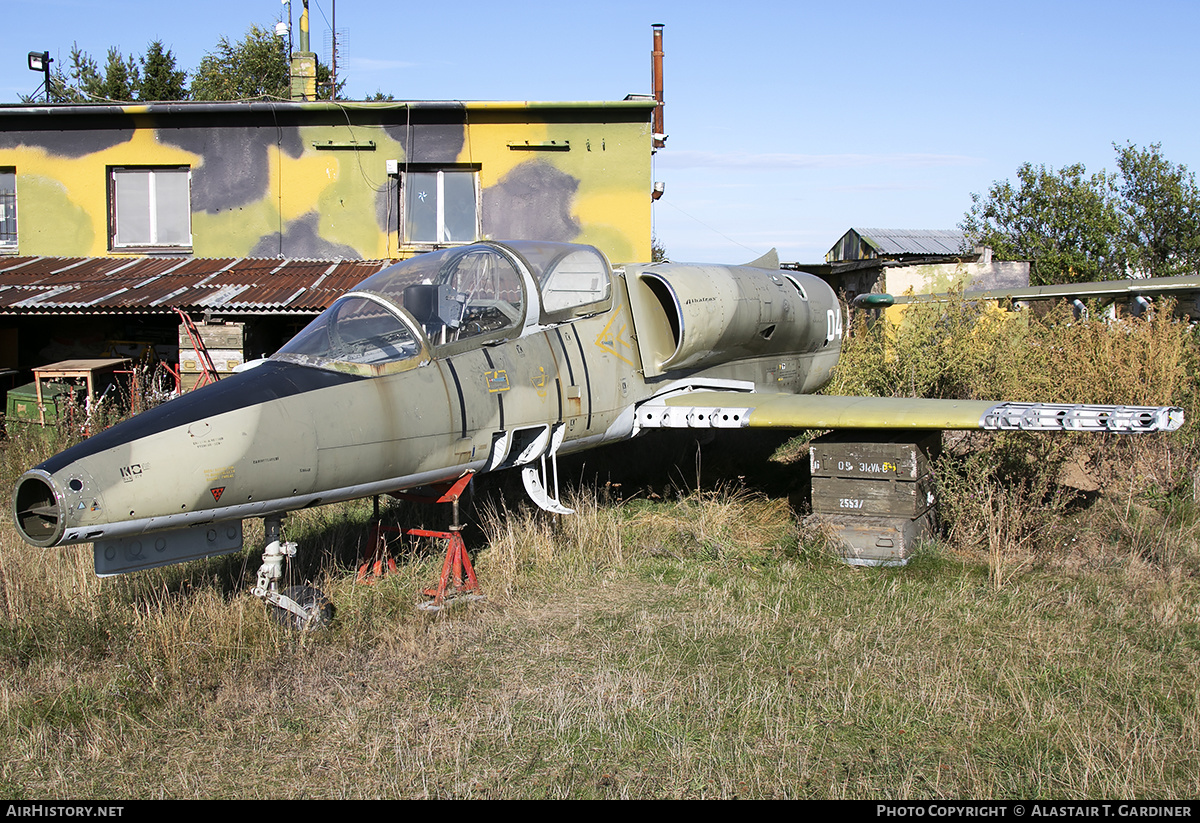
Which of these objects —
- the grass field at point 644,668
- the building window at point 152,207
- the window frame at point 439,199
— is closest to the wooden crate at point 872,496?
the grass field at point 644,668

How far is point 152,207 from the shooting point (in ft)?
49.2

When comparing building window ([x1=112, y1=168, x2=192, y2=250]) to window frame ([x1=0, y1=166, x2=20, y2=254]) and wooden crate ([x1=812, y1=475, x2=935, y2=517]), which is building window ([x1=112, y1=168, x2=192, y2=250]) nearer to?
window frame ([x1=0, y1=166, x2=20, y2=254])

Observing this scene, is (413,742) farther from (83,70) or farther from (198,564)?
(83,70)

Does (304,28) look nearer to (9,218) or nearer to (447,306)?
(9,218)

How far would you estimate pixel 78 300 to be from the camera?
461 inches

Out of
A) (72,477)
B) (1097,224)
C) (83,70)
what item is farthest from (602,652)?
(83,70)

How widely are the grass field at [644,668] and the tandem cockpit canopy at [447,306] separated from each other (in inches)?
68.4

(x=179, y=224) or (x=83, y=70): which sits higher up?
(x=83, y=70)

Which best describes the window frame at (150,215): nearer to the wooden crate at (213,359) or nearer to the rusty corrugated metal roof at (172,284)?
the rusty corrugated metal roof at (172,284)

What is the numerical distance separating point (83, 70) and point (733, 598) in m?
39.3

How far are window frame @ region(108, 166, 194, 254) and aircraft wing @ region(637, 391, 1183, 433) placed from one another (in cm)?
1077

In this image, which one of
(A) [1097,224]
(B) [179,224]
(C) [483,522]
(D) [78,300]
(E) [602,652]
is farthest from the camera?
(A) [1097,224]

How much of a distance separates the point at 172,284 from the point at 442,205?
451cm

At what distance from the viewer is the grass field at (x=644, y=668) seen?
155 inches
